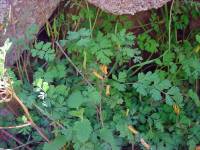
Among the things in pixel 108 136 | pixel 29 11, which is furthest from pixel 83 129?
pixel 29 11

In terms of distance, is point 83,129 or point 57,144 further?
point 57,144

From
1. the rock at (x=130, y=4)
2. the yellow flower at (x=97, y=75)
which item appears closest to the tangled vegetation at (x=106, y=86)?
the yellow flower at (x=97, y=75)

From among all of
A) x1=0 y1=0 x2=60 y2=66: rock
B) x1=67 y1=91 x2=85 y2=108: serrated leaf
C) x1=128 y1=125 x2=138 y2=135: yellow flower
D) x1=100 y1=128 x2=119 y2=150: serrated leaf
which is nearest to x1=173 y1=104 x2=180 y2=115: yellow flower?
x1=128 y1=125 x2=138 y2=135: yellow flower

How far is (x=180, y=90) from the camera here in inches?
116

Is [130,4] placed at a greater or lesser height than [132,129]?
greater

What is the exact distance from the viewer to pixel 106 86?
8.85 feet

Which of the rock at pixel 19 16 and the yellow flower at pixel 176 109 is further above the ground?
the rock at pixel 19 16

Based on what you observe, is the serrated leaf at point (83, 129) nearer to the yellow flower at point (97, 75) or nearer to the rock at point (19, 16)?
the yellow flower at point (97, 75)

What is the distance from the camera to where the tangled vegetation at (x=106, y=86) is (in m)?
2.55

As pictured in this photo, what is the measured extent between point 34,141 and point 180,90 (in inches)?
33.8

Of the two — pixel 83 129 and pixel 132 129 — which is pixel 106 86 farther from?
pixel 83 129

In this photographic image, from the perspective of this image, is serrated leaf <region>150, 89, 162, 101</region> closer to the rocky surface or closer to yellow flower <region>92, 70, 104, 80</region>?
yellow flower <region>92, 70, 104, 80</region>

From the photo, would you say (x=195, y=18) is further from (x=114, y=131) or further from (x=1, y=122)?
(x=1, y=122)

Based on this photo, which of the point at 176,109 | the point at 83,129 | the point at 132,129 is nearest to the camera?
the point at 83,129
